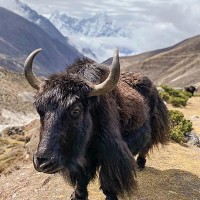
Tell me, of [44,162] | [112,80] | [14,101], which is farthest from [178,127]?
[14,101]

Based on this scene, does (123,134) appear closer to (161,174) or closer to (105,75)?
(105,75)

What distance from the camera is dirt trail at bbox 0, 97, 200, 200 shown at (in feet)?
33.9

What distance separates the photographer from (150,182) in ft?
36.2

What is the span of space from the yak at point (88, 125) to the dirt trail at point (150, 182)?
64.5 inches

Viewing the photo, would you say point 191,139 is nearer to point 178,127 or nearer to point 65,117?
point 178,127

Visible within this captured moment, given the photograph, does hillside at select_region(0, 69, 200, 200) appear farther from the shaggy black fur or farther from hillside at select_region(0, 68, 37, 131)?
hillside at select_region(0, 68, 37, 131)

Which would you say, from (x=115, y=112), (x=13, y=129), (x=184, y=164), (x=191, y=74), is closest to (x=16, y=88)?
(x=13, y=129)

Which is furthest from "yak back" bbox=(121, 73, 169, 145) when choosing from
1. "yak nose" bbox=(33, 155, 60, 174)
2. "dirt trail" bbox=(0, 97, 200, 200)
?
"yak nose" bbox=(33, 155, 60, 174)

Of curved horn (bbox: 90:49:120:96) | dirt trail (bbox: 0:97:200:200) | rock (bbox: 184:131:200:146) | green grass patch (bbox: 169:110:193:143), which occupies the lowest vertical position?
dirt trail (bbox: 0:97:200:200)

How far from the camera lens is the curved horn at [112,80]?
22.0 ft

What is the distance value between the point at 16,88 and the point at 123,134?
6795cm

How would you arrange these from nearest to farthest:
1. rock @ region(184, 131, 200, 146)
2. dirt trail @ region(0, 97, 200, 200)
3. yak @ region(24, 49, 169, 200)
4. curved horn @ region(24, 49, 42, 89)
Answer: yak @ region(24, 49, 169, 200), curved horn @ region(24, 49, 42, 89), dirt trail @ region(0, 97, 200, 200), rock @ region(184, 131, 200, 146)

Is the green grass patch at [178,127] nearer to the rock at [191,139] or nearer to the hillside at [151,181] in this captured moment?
the rock at [191,139]

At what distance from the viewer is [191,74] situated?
19150cm
